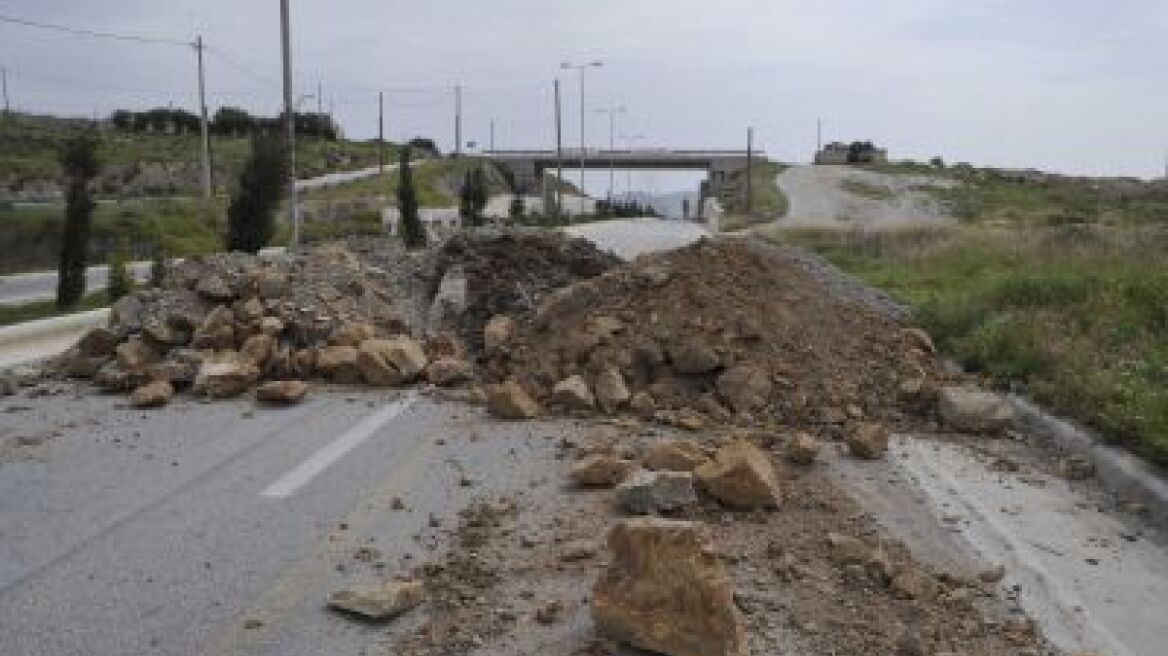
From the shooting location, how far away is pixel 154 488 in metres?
8.22

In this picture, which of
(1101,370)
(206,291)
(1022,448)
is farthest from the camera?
(206,291)

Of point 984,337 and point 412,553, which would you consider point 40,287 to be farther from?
point 412,553

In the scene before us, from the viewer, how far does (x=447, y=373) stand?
12.5 metres

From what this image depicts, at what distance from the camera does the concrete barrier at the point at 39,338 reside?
15.5m

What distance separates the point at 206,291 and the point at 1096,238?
1931 centimetres

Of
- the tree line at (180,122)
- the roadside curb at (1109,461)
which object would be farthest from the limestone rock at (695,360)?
the tree line at (180,122)

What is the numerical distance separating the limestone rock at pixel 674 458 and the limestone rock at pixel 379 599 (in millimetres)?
2545

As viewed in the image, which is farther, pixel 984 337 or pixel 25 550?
pixel 984 337

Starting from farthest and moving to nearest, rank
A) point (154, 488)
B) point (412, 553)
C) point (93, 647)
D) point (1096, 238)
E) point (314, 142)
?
1. point (314, 142)
2. point (1096, 238)
3. point (154, 488)
4. point (412, 553)
5. point (93, 647)

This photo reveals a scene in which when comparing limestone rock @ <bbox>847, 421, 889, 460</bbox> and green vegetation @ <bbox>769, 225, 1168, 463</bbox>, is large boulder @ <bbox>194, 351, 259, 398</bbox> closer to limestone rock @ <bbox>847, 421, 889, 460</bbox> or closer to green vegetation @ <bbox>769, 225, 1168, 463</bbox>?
limestone rock @ <bbox>847, 421, 889, 460</bbox>

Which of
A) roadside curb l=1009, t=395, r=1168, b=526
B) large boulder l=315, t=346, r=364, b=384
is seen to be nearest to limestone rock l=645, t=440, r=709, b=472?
roadside curb l=1009, t=395, r=1168, b=526

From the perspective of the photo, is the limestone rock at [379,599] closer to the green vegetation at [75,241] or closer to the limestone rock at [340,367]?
the limestone rock at [340,367]

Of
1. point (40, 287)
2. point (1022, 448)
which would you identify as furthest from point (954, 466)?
point (40, 287)

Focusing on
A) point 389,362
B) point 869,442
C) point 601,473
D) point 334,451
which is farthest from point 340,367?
point 869,442
